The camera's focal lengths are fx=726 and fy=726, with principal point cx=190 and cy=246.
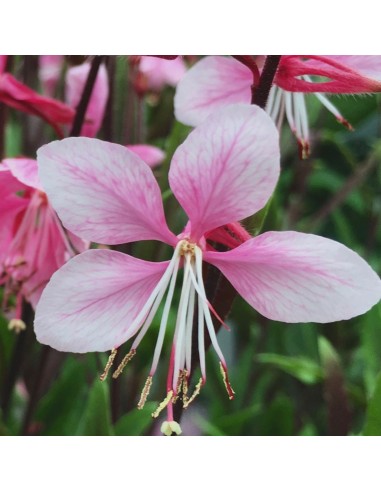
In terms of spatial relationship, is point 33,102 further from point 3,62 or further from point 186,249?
point 186,249

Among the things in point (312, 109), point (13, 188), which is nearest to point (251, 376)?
point (312, 109)

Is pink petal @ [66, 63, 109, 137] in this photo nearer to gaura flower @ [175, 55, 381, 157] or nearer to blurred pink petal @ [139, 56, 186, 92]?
gaura flower @ [175, 55, 381, 157]

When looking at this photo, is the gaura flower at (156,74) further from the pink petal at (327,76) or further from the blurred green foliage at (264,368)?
the pink petal at (327,76)

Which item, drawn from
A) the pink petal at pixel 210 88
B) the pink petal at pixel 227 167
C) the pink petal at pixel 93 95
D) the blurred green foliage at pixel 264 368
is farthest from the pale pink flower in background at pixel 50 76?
the pink petal at pixel 227 167
